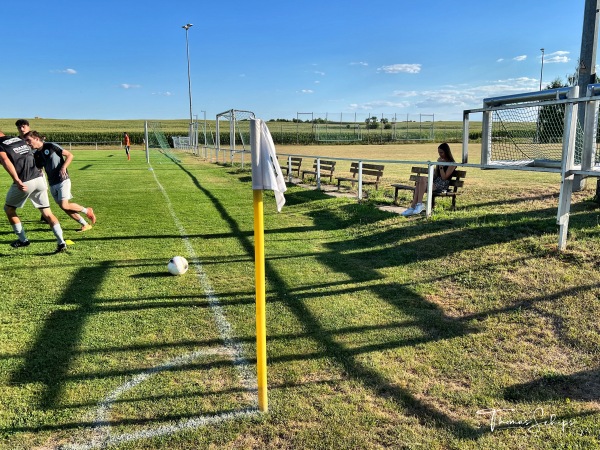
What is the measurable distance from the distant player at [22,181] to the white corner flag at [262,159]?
5.22 m

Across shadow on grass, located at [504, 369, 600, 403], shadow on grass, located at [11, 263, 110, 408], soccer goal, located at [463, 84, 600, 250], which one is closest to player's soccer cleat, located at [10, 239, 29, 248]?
shadow on grass, located at [11, 263, 110, 408]

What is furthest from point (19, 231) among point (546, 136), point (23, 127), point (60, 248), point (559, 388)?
point (546, 136)

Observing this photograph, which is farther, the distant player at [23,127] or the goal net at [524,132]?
the distant player at [23,127]

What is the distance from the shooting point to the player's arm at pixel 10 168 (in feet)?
20.5

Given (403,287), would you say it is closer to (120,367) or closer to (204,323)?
(204,323)

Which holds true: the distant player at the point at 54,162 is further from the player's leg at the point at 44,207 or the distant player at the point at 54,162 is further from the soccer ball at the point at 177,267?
the soccer ball at the point at 177,267

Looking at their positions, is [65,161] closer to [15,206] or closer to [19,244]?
[15,206]

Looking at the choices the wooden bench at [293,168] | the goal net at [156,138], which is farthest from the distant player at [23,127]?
the goal net at [156,138]

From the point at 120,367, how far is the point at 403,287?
317 cm

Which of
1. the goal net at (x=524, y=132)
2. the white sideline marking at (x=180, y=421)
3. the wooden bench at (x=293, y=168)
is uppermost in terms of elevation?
the goal net at (x=524, y=132)

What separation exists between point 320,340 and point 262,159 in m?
1.90

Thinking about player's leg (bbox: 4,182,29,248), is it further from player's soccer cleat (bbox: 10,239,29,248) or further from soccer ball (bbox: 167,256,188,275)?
soccer ball (bbox: 167,256,188,275)

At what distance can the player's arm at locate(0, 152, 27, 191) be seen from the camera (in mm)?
6246

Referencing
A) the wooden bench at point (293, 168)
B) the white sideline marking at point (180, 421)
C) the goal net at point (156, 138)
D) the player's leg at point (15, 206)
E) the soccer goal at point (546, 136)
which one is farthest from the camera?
the goal net at point (156, 138)
